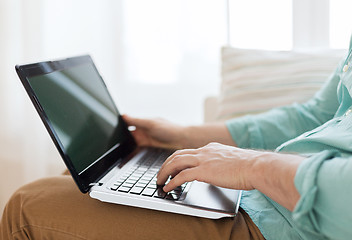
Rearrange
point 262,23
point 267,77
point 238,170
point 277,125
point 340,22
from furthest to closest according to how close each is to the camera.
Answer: point 262,23
point 340,22
point 267,77
point 277,125
point 238,170

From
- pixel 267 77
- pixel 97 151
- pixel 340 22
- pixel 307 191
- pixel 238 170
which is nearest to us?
pixel 307 191

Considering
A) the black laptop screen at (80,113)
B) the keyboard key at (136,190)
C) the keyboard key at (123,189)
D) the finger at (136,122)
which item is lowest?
the keyboard key at (136,190)

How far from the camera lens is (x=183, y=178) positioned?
681 mm

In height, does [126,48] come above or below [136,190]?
above

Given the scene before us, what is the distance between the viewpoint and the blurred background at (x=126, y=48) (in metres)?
1.67

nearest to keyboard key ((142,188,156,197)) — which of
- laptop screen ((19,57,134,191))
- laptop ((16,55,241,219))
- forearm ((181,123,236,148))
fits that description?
laptop ((16,55,241,219))

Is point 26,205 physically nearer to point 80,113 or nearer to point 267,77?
point 80,113

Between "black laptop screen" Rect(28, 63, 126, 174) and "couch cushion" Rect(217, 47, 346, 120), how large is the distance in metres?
0.38

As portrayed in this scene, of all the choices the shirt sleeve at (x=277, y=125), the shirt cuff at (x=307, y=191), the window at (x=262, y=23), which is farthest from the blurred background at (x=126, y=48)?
the shirt cuff at (x=307, y=191)

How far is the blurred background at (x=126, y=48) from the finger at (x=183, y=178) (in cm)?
106

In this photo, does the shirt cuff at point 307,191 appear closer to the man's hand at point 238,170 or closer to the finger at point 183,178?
the man's hand at point 238,170

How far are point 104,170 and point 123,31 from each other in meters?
1.12

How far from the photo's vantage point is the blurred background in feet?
5.48

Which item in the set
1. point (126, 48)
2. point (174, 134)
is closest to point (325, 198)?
point (174, 134)
